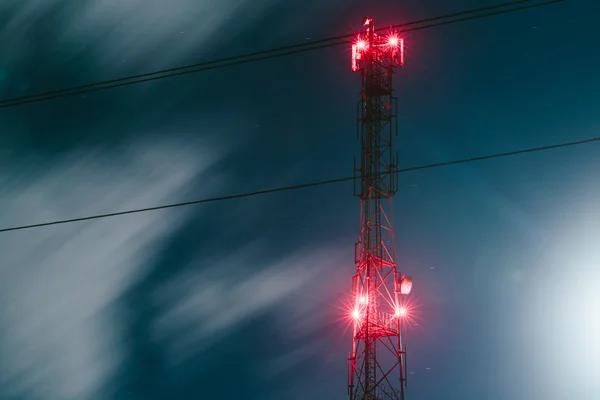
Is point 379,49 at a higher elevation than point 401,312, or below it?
higher

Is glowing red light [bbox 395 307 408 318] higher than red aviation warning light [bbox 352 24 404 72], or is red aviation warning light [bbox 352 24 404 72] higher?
red aviation warning light [bbox 352 24 404 72]

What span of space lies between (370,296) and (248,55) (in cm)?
1817

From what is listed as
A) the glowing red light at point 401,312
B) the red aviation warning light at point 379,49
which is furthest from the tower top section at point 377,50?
the glowing red light at point 401,312

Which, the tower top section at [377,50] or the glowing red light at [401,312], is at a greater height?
the tower top section at [377,50]

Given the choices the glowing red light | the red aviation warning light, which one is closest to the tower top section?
the red aviation warning light

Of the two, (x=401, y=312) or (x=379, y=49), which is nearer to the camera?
(x=401, y=312)

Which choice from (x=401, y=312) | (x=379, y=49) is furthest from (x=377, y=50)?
(x=401, y=312)

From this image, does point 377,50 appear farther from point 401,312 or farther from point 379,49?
point 401,312

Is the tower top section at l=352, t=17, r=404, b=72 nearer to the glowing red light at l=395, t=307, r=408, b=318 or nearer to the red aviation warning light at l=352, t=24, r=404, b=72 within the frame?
the red aviation warning light at l=352, t=24, r=404, b=72

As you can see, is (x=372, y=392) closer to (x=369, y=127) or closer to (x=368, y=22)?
(x=369, y=127)

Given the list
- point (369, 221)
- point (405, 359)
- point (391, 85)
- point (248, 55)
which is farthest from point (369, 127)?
point (248, 55)

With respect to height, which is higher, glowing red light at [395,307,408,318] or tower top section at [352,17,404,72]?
tower top section at [352,17,404,72]

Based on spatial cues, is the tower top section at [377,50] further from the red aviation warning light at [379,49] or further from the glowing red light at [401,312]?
the glowing red light at [401,312]

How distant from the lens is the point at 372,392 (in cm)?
3803
